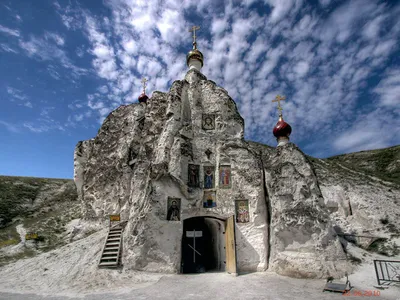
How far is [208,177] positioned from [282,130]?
21.0 feet

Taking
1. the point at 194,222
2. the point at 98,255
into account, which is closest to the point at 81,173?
the point at 98,255

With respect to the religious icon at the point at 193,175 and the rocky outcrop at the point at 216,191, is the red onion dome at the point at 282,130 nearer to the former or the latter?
the rocky outcrop at the point at 216,191

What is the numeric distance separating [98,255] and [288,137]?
13715 millimetres

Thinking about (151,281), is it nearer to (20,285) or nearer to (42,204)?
(20,285)

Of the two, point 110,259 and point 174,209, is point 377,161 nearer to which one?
point 174,209

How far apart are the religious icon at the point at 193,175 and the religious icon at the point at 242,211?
2.57 metres

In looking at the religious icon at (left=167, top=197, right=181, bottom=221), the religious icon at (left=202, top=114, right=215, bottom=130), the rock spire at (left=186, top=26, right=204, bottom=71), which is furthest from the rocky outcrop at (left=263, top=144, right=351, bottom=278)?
the rock spire at (left=186, top=26, right=204, bottom=71)

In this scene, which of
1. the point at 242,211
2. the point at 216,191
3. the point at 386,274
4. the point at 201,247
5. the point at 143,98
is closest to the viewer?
the point at 386,274

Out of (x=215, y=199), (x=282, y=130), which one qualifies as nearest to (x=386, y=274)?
(x=215, y=199)

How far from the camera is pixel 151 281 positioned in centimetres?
1020

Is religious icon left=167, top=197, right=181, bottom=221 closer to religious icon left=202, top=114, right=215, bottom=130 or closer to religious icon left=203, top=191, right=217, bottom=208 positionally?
religious icon left=203, top=191, right=217, bottom=208

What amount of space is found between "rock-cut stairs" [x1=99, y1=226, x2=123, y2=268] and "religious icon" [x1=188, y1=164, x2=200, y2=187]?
187 inches

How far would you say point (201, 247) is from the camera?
14.6 m

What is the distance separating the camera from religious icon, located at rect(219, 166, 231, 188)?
14.0 meters
